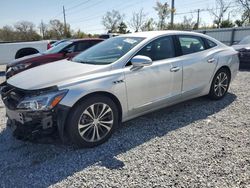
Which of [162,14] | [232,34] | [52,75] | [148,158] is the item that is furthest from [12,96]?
[162,14]

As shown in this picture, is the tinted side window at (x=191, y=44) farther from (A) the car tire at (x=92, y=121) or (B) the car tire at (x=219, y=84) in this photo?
(A) the car tire at (x=92, y=121)

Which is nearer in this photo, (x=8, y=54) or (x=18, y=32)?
(x=8, y=54)

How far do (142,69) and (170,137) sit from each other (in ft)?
3.60

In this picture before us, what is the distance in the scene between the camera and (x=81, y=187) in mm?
2295

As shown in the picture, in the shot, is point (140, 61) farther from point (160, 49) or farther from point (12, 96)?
point (12, 96)

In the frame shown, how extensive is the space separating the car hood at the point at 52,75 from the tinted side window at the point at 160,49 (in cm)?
78

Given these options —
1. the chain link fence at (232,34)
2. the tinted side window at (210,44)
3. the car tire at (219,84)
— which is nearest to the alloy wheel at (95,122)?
the car tire at (219,84)

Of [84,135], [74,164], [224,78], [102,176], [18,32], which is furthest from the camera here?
[18,32]

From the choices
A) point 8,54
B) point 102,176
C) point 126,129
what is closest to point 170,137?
point 126,129

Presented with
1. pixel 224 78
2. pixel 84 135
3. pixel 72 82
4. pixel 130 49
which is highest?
pixel 130 49

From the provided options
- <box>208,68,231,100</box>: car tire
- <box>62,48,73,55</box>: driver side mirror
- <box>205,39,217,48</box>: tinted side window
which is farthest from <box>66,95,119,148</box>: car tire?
<box>62,48,73,55</box>: driver side mirror

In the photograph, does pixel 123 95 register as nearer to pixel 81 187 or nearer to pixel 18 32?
pixel 81 187

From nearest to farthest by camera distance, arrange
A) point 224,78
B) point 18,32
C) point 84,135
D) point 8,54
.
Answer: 1. point 84,135
2. point 224,78
3. point 8,54
4. point 18,32

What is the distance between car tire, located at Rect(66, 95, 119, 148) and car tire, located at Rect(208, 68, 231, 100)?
242cm
